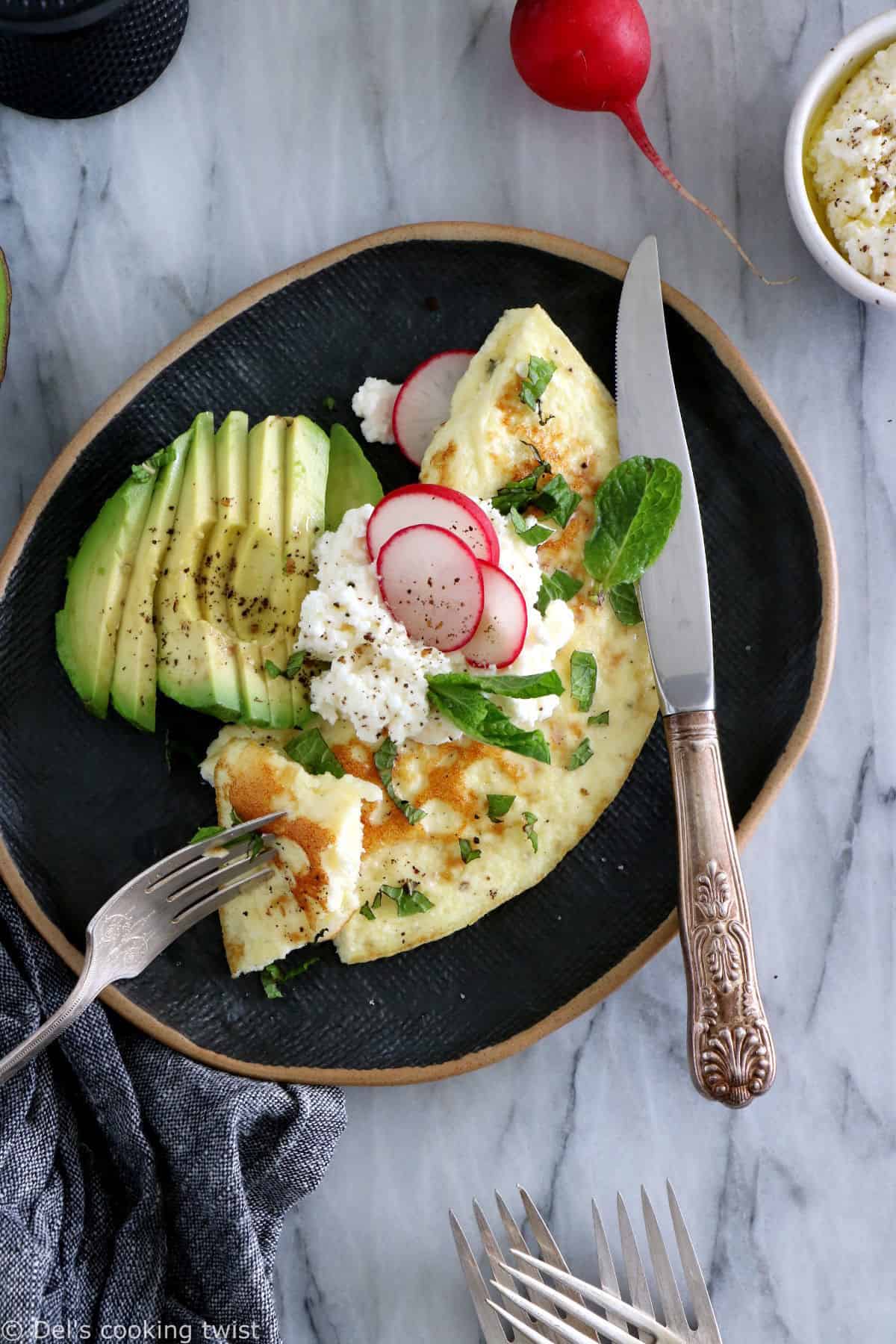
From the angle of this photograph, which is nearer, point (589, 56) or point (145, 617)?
point (145, 617)

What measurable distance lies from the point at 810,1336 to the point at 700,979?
1.16 metres

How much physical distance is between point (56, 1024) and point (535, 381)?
1.88m

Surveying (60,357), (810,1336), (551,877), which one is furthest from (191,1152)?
(60,357)

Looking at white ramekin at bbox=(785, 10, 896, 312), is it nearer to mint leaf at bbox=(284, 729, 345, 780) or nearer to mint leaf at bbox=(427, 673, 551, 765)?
mint leaf at bbox=(427, 673, 551, 765)

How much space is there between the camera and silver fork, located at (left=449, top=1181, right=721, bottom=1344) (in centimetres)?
298

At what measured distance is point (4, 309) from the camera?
2.97 metres

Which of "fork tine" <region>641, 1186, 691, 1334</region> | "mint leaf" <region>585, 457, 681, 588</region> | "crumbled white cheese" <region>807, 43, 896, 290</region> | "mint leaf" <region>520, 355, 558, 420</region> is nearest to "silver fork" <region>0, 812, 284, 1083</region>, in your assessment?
"mint leaf" <region>585, 457, 681, 588</region>

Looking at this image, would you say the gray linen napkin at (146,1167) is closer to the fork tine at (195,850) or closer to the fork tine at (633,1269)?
the fork tine at (195,850)

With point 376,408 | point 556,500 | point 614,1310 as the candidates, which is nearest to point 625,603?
point 556,500

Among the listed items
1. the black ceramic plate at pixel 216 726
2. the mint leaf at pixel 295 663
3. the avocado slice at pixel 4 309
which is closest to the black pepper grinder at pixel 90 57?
the avocado slice at pixel 4 309

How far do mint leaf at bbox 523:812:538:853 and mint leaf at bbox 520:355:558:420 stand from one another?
3.33 ft

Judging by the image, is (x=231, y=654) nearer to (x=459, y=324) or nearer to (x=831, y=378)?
(x=459, y=324)

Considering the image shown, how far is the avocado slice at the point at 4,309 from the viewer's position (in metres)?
2.93

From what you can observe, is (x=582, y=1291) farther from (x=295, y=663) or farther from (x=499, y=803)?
(x=295, y=663)
